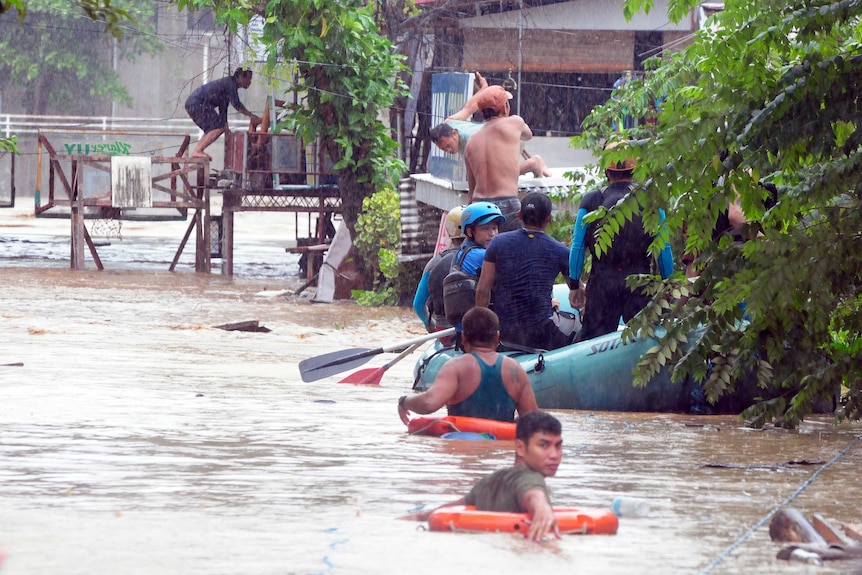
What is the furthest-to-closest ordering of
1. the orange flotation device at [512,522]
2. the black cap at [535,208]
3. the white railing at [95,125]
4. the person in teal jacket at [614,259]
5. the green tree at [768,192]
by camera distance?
1. the white railing at [95,125]
2. the person in teal jacket at [614,259]
3. the black cap at [535,208]
4. the green tree at [768,192]
5. the orange flotation device at [512,522]

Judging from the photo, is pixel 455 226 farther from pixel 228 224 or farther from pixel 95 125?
pixel 95 125

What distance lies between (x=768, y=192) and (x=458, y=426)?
2.15 metres

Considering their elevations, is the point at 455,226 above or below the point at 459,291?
above

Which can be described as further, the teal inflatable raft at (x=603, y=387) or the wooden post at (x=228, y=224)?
the wooden post at (x=228, y=224)

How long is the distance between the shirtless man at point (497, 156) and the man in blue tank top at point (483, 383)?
154 inches

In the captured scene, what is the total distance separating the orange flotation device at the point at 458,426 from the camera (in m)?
7.09

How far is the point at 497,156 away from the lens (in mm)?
11133

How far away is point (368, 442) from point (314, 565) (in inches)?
118

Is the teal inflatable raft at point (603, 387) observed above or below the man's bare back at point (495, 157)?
below

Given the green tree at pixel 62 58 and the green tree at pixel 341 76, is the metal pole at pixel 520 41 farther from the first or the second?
the green tree at pixel 62 58

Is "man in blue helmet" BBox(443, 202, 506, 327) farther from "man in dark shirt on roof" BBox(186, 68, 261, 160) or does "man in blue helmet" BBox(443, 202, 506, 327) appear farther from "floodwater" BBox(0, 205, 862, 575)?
"man in dark shirt on roof" BBox(186, 68, 261, 160)

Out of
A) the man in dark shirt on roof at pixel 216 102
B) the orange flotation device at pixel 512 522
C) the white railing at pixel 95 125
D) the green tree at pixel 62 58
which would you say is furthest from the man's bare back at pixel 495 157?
the green tree at pixel 62 58

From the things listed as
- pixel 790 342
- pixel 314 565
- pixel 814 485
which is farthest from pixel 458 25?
pixel 314 565

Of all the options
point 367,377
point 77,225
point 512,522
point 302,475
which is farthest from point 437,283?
point 77,225
